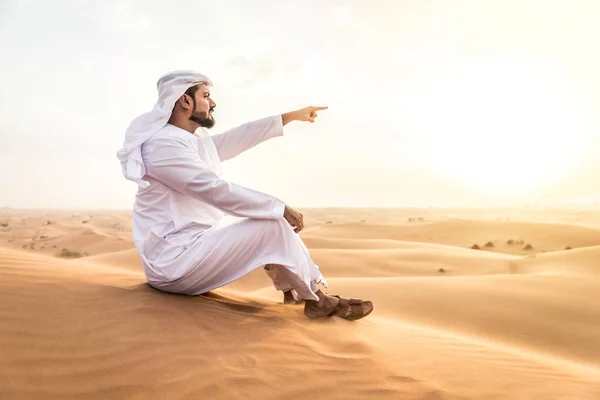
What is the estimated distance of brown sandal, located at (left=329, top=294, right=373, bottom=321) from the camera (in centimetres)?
448

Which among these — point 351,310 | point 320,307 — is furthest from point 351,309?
point 320,307

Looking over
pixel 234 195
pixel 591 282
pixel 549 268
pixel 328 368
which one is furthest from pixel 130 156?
pixel 549 268

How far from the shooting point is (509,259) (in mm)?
11898

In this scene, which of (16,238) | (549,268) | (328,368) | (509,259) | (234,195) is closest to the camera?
(328,368)

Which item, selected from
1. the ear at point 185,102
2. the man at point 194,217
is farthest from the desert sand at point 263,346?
the ear at point 185,102

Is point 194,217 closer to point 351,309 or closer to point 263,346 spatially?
point 263,346

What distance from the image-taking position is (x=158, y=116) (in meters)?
4.33

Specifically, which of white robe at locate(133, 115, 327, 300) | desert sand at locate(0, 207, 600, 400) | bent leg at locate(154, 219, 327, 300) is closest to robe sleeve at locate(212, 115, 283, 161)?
white robe at locate(133, 115, 327, 300)

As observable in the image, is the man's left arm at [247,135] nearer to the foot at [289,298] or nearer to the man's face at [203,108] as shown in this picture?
the man's face at [203,108]

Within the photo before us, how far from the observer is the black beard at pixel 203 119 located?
14.8 feet

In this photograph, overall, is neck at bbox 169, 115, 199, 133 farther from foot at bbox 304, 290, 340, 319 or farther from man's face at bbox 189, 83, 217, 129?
foot at bbox 304, 290, 340, 319

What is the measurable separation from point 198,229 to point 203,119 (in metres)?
1.00

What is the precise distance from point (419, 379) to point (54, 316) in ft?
7.98

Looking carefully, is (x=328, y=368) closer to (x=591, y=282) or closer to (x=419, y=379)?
(x=419, y=379)
